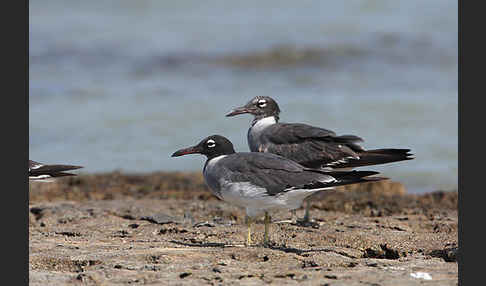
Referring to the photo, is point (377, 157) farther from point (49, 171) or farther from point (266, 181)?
point (49, 171)

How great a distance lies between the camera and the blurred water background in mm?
13596

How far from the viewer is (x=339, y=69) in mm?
19500

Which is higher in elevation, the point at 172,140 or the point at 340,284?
the point at 172,140

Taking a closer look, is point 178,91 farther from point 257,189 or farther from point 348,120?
point 257,189

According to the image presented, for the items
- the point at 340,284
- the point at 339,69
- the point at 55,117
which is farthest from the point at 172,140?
the point at 340,284

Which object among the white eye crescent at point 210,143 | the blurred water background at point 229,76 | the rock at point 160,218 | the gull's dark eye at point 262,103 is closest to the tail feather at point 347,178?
the white eye crescent at point 210,143

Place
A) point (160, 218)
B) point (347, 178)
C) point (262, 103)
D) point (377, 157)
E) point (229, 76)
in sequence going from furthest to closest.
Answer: point (229, 76)
point (262, 103)
point (160, 218)
point (377, 157)
point (347, 178)

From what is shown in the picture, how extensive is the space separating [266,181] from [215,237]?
0.99 meters

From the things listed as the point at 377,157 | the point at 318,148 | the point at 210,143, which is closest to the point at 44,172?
the point at 210,143

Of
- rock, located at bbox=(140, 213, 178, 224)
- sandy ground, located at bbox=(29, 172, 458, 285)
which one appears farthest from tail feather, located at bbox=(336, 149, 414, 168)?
rock, located at bbox=(140, 213, 178, 224)

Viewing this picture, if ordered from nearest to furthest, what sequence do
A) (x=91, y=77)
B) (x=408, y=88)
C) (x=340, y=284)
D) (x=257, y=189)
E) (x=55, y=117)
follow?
1. (x=340, y=284)
2. (x=257, y=189)
3. (x=55, y=117)
4. (x=408, y=88)
5. (x=91, y=77)

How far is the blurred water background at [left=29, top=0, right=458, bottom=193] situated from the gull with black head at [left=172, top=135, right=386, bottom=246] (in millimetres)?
5104

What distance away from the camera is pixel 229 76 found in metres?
19.1

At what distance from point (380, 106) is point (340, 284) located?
1040 centimetres
